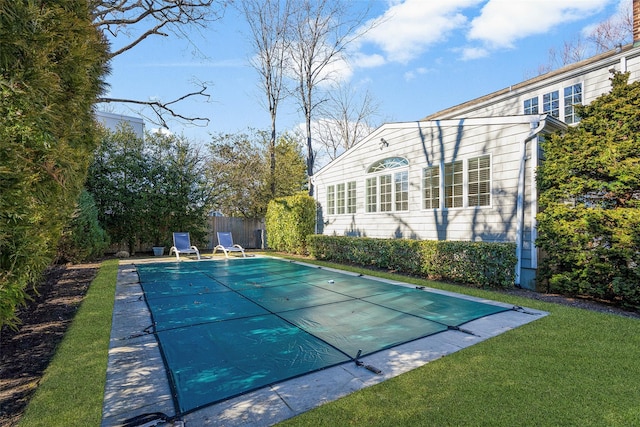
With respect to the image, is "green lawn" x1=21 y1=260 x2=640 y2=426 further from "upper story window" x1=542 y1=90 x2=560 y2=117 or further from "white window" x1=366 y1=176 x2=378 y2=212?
"upper story window" x1=542 y1=90 x2=560 y2=117

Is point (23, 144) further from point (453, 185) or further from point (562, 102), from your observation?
point (562, 102)

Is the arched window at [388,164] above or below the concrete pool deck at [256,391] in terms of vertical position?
above

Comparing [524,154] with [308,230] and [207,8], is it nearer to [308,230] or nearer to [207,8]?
[308,230]

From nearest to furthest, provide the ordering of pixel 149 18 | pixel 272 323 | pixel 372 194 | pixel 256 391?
pixel 256 391, pixel 272 323, pixel 149 18, pixel 372 194

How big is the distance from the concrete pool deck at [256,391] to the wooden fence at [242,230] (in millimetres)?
12804

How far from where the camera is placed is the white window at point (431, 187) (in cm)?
901

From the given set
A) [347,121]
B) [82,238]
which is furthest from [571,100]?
[347,121]

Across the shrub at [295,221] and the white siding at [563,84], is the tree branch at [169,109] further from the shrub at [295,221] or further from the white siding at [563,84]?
the white siding at [563,84]

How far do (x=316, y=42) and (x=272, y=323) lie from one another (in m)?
17.4

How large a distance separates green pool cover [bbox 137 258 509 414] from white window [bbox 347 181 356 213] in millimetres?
4779

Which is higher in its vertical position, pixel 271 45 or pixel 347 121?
pixel 271 45

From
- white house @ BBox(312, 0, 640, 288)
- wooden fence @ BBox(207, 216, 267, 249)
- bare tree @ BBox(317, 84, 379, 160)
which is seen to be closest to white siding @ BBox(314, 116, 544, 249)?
white house @ BBox(312, 0, 640, 288)

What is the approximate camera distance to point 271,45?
1770cm

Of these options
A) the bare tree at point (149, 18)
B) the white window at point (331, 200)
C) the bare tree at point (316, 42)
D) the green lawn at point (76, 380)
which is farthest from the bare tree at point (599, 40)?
the green lawn at point (76, 380)
